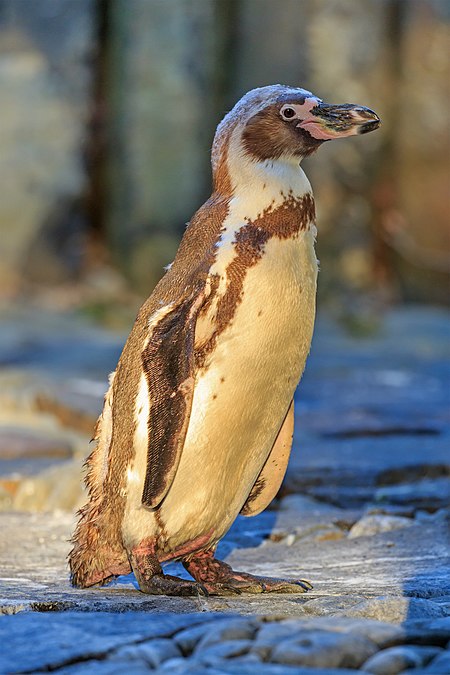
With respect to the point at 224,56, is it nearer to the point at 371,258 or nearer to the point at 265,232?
the point at 371,258

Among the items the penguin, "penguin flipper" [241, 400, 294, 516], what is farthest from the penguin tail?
"penguin flipper" [241, 400, 294, 516]

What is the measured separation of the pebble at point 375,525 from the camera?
4027 mm

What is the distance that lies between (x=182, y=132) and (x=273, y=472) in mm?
9197

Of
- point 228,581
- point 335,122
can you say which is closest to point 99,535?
point 228,581

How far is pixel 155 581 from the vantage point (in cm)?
280

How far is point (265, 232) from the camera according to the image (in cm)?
285

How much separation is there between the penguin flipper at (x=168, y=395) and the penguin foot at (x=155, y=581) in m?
0.17

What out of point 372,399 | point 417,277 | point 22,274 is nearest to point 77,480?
point 372,399

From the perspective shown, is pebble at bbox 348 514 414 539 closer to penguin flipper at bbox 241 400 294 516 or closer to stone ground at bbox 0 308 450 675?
stone ground at bbox 0 308 450 675

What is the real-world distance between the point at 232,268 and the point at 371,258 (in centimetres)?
1010

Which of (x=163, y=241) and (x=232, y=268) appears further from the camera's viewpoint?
(x=163, y=241)

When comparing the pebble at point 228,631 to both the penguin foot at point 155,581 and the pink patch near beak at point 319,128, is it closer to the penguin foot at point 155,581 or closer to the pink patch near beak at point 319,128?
the penguin foot at point 155,581

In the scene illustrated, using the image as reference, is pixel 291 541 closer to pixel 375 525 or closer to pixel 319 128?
pixel 375 525

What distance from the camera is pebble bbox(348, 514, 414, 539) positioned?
4.03 m
